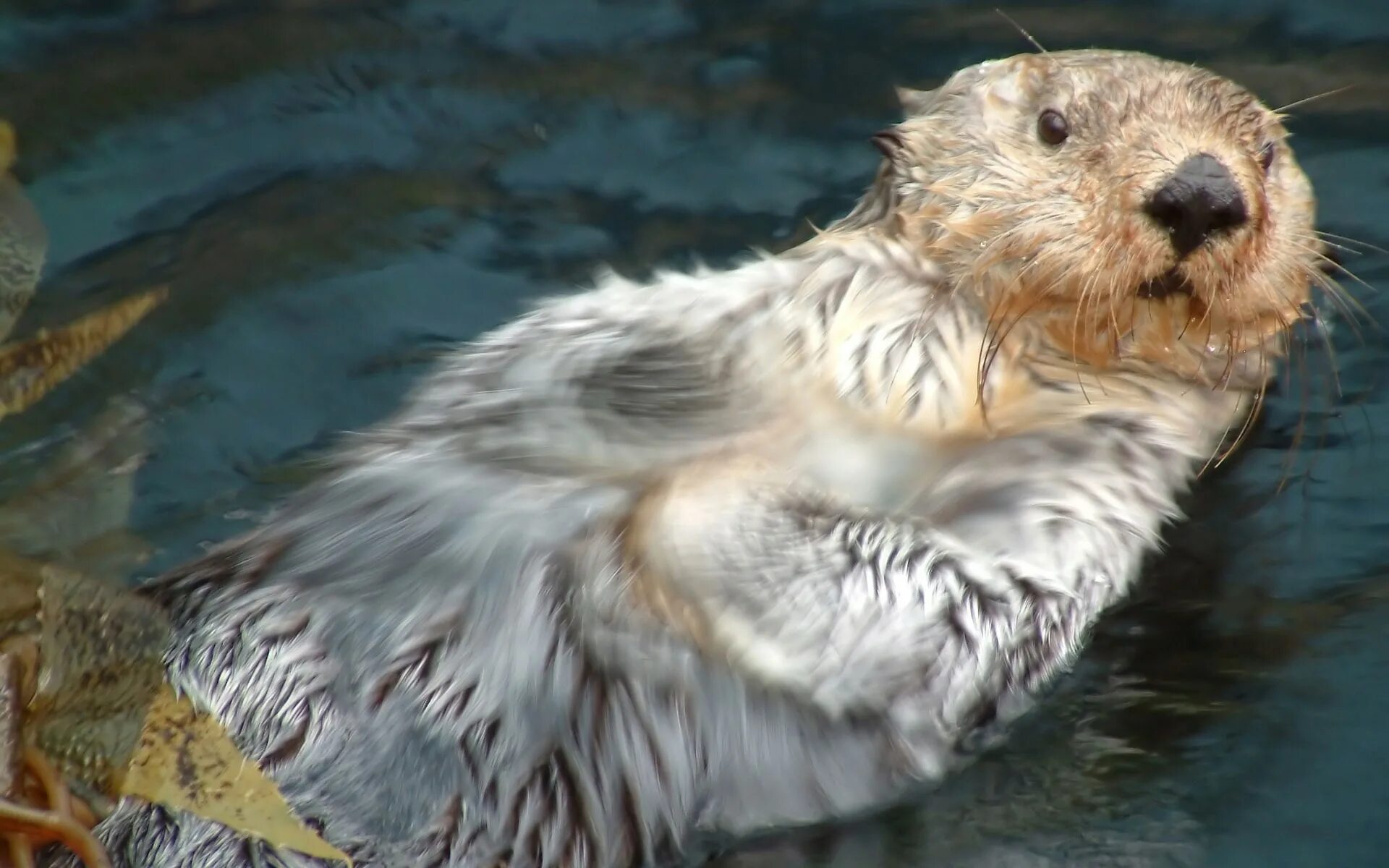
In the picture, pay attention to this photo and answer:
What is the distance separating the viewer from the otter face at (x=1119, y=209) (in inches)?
105

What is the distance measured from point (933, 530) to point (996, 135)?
0.84 meters

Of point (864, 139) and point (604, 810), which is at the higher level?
point (864, 139)

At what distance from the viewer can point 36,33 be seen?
15.5ft

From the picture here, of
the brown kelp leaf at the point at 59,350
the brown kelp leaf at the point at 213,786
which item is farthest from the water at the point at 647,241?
the brown kelp leaf at the point at 213,786

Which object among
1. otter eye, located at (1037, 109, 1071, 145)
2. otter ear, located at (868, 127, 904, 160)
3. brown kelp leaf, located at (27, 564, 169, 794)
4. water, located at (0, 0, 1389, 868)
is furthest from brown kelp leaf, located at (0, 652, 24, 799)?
otter eye, located at (1037, 109, 1071, 145)

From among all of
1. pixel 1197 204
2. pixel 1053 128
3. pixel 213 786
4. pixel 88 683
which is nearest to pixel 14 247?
pixel 88 683

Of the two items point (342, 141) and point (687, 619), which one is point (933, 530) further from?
point (342, 141)

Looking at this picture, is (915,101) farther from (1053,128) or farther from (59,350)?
(59,350)

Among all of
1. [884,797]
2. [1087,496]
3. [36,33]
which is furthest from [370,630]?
[36,33]

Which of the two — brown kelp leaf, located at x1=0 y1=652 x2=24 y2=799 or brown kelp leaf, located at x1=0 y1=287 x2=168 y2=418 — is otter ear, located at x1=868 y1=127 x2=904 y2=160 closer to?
brown kelp leaf, located at x1=0 y1=287 x2=168 y2=418

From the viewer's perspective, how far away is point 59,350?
3.38 metres

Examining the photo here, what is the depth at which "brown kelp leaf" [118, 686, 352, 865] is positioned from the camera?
2398mm

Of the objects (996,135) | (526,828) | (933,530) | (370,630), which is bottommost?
(526,828)

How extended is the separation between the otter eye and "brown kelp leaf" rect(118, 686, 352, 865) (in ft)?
5.56
